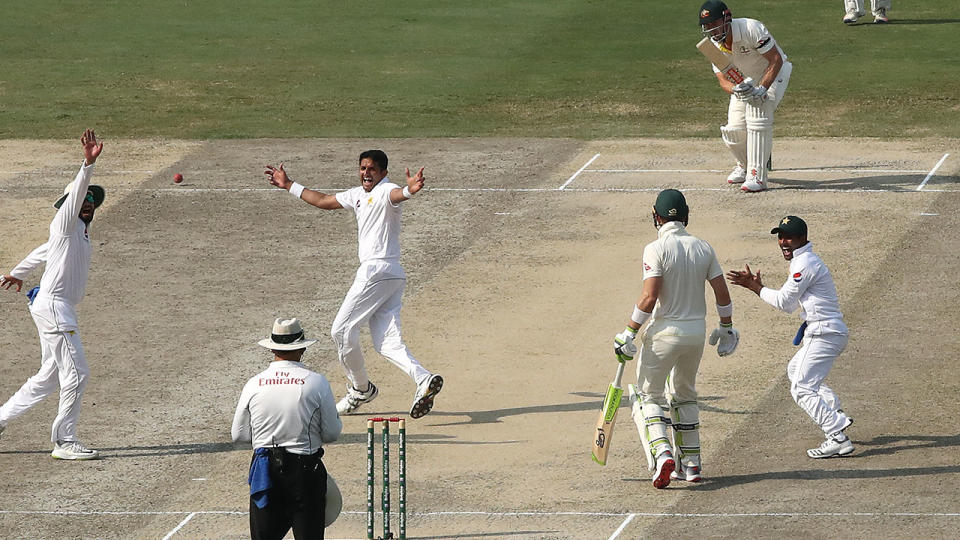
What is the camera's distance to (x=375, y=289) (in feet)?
48.2

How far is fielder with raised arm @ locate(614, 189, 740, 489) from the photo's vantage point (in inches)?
498

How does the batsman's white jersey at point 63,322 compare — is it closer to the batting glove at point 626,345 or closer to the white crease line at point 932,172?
the batting glove at point 626,345

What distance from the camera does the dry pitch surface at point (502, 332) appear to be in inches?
499

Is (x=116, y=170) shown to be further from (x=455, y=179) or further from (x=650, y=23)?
(x=650, y=23)

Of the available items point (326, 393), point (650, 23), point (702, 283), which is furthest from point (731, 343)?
point (650, 23)

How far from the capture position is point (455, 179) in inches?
936

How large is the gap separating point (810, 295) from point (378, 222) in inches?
161

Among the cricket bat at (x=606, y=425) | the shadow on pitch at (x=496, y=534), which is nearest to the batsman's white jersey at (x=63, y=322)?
the shadow on pitch at (x=496, y=534)

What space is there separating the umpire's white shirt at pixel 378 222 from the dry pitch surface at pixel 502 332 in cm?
153

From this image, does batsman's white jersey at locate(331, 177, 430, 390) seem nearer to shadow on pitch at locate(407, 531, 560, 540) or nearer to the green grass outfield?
shadow on pitch at locate(407, 531, 560, 540)

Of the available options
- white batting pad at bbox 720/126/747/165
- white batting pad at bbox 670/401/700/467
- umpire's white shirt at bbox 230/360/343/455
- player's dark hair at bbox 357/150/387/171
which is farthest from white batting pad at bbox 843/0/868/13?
umpire's white shirt at bbox 230/360/343/455

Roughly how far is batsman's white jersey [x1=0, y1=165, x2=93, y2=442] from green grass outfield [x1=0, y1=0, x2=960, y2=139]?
13.3 meters

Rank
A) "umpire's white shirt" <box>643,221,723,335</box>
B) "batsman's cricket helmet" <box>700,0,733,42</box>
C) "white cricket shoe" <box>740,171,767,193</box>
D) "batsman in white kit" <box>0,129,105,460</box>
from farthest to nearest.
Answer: "white cricket shoe" <box>740,171,767,193</box> → "batsman's cricket helmet" <box>700,0,733,42</box> → "batsman in white kit" <box>0,129,105,460</box> → "umpire's white shirt" <box>643,221,723,335</box>

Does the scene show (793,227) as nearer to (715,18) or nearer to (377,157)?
(377,157)
